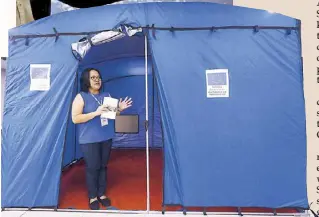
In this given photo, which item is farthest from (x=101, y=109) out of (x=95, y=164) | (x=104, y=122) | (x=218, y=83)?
(x=218, y=83)

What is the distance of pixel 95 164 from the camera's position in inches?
122

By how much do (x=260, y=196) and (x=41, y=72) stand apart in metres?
2.94

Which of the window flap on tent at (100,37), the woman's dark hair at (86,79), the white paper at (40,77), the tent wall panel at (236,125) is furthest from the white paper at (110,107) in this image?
the white paper at (40,77)

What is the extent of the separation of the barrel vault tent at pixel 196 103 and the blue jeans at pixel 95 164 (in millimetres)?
370

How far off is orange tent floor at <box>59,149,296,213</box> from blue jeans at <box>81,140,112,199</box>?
0.27m

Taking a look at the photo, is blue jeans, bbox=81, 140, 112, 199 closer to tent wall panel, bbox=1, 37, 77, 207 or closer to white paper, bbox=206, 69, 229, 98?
tent wall panel, bbox=1, 37, 77, 207

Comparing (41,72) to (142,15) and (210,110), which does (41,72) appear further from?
(210,110)

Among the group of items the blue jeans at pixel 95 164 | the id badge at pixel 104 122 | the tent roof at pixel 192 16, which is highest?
the tent roof at pixel 192 16

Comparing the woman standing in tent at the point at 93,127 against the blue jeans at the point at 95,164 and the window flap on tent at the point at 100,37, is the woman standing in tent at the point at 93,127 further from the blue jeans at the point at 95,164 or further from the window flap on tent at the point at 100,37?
the window flap on tent at the point at 100,37

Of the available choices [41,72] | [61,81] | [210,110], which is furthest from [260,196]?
[41,72]

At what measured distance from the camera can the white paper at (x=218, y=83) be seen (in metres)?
3.07

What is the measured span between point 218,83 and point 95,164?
1675 mm

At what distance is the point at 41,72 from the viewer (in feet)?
10.8

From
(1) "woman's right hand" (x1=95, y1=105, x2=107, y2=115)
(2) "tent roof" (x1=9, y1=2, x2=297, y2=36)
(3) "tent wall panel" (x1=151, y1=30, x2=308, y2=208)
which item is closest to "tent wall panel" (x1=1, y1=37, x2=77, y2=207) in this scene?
(1) "woman's right hand" (x1=95, y1=105, x2=107, y2=115)
